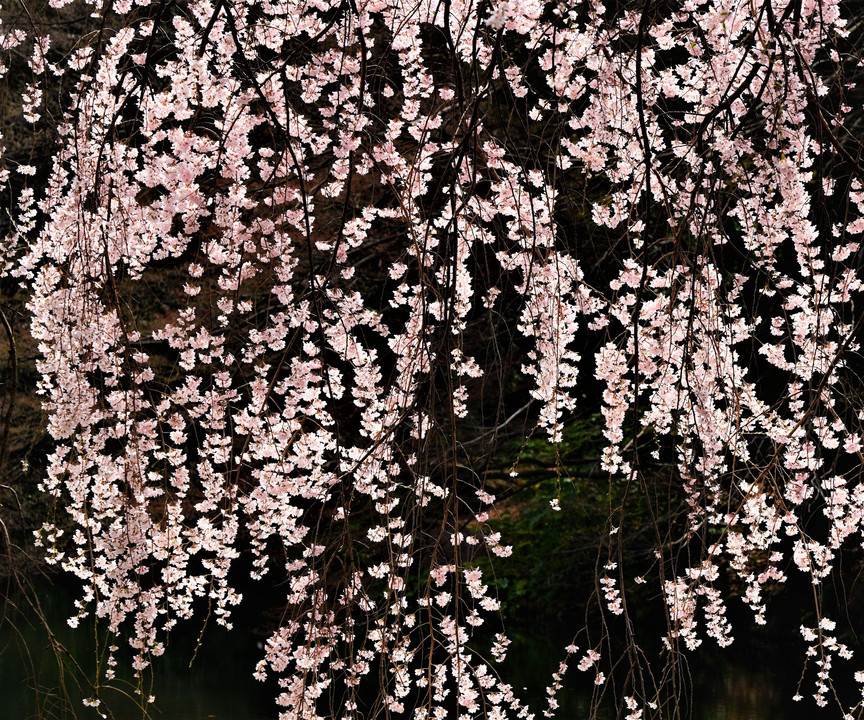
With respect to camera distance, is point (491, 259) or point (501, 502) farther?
point (501, 502)

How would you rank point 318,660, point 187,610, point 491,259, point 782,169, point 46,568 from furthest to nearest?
point 46,568, point 491,259, point 187,610, point 782,169, point 318,660

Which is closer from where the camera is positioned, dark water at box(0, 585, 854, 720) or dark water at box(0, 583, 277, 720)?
dark water at box(0, 585, 854, 720)

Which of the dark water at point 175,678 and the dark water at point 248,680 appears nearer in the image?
the dark water at point 248,680

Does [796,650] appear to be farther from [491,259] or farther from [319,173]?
[319,173]

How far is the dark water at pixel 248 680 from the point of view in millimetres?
4855

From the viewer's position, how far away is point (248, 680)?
18.7ft

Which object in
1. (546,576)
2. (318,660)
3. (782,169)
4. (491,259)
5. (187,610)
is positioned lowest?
(318,660)

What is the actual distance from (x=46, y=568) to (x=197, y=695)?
1153 mm

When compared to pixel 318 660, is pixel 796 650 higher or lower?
higher

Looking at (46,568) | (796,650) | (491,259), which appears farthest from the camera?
(46,568)

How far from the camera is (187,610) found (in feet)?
7.90

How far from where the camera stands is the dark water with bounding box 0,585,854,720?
4.86 meters

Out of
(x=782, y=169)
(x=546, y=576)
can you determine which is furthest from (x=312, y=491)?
(x=546, y=576)

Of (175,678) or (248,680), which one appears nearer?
(248,680)
